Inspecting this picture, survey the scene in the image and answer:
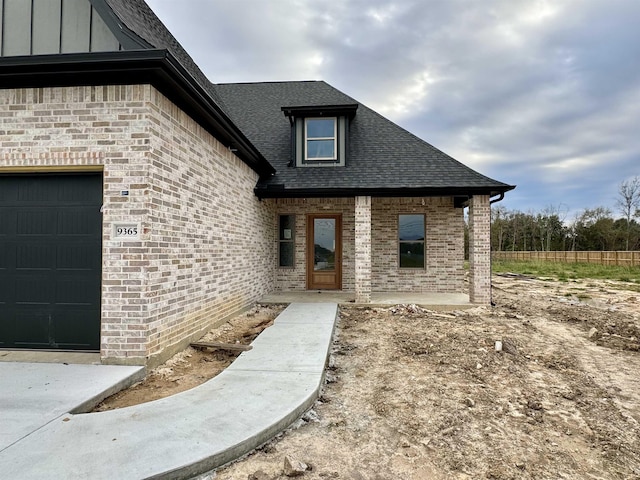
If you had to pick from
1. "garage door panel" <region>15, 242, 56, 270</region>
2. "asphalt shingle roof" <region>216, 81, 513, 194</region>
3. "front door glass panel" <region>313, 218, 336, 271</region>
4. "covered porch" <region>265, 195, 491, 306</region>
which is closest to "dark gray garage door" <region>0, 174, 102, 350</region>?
"garage door panel" <region>15, 242, 56, 270</region>

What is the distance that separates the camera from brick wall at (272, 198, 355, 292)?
Answer: 10.8 meters

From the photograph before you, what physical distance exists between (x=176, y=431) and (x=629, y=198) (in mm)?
46965

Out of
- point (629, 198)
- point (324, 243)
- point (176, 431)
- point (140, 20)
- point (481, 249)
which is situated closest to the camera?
point (176, 431)

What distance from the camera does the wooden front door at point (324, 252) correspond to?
10906mm

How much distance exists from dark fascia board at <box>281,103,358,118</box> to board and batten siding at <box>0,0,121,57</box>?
596 centimetres

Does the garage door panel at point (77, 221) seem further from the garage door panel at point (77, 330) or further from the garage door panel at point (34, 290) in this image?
the garage door panel at point (77, 330)

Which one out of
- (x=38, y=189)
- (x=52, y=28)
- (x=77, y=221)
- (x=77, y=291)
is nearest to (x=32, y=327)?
(x=77, y=291)

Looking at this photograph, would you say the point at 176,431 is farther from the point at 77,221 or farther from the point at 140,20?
the point at 140,20

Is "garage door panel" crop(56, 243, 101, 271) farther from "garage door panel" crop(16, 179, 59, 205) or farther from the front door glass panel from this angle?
the front door glass panel

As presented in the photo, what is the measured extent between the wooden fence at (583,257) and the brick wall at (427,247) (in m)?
20.0

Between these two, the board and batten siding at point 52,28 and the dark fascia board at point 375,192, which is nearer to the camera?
the board and batten siding at point 52,28

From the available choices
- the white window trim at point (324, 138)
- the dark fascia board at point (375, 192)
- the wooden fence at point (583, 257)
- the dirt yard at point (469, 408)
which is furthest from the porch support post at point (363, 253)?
the wooden fence at point (583, 257)

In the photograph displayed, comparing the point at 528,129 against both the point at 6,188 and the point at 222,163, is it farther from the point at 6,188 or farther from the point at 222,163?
the point at 6,188

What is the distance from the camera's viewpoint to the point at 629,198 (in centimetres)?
3506
